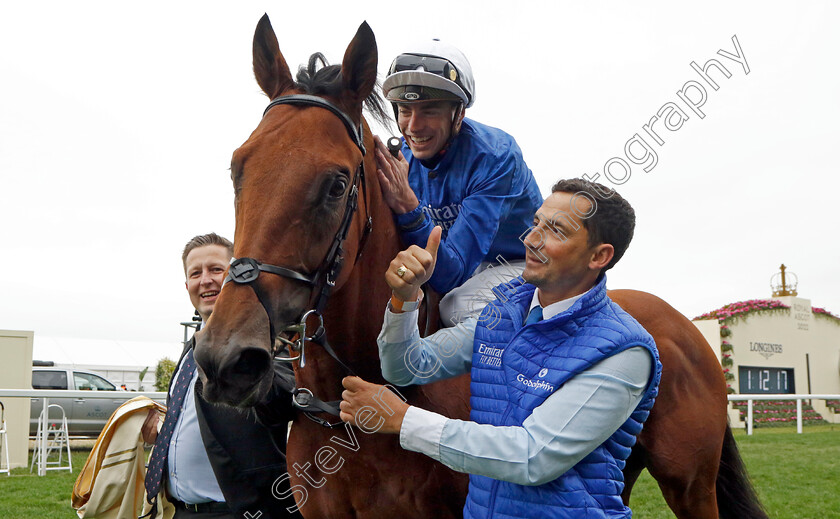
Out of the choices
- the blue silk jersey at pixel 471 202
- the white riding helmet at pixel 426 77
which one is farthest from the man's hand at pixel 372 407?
the white riding helmet at pixel 426 77

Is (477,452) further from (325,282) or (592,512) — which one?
(325,282)

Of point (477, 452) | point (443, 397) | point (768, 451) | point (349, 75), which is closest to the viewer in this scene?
point (477, 452)

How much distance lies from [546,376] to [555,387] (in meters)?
0.05

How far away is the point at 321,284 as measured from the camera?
2037mm

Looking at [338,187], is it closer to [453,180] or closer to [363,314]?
[363,314]

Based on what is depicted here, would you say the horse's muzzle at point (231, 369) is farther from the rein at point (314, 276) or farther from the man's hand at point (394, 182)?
the man's hand at point (394, 182)

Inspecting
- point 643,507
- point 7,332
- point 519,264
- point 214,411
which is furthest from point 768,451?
point 7,332

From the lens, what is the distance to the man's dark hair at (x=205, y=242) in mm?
3270

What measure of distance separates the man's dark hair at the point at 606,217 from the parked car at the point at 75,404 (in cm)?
1154

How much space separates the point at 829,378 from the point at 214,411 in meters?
22.1

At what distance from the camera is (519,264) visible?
2.90 m

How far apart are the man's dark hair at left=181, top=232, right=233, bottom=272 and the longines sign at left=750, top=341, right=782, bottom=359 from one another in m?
17.8

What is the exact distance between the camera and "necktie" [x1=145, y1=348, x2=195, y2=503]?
2.89m

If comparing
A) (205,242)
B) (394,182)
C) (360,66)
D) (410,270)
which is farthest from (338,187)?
(205,242)
